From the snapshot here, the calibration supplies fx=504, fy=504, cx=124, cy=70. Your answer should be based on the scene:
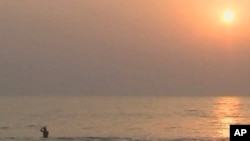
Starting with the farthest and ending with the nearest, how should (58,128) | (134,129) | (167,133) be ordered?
(58,128) → (134,129) → (167,133)

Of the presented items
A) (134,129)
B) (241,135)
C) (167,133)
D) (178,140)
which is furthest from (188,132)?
(241,135)

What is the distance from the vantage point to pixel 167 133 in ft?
153

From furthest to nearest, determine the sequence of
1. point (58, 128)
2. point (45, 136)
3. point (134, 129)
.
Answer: point (58, 128) < point (134, 129) < point (45, 136)

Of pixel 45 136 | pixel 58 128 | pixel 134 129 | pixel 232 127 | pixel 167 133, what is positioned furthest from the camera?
pixel 58 128

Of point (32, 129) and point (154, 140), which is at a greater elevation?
point (32, 129)

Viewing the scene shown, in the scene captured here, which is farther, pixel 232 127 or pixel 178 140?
pixel 178 140

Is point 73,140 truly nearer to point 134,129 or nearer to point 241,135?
point 134,129

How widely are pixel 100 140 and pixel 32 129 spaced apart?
18.6m

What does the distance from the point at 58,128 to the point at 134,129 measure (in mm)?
8925

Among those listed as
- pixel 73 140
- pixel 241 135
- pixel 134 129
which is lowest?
pixel 241 135

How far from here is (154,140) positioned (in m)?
36.2

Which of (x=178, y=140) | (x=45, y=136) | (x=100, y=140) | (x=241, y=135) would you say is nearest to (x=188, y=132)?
(x=178, y=140)

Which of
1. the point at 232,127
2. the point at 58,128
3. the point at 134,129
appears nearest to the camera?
the point at 232,127

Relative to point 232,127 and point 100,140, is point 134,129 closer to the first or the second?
point 100,140
